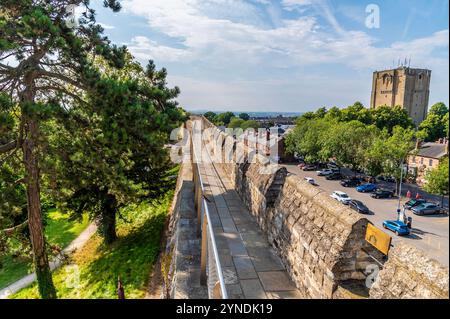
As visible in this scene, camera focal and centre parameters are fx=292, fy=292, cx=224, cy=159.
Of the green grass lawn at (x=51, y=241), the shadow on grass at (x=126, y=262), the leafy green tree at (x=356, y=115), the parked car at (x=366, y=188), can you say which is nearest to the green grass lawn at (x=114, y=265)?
the shadow on grass at (x=126, y=262)

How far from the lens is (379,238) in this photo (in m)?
3.50

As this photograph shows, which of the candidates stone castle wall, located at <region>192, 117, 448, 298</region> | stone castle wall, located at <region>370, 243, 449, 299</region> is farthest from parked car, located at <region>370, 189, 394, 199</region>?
stone castle wall, located at <region>370, 243, 449, 299</region>

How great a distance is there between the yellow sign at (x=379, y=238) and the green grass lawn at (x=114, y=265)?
8.21m

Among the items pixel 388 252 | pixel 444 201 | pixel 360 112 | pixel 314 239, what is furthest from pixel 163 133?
pixel 360 112

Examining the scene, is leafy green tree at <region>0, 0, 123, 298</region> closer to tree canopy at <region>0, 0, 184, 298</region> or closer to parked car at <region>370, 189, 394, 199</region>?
tree canopy at <region>0, 0, 184, 298</region>

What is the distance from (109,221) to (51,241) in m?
6.34

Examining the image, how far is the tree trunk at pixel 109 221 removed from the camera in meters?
14.2

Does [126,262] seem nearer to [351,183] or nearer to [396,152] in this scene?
[396,152]

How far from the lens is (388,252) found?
10.9 ft

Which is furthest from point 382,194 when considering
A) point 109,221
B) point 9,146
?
point 9,146

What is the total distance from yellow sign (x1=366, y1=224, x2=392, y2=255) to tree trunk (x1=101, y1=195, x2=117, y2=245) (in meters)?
12.6

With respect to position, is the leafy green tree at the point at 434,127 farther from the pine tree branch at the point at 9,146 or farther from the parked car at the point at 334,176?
the pine tree branch at the point at 9,146
